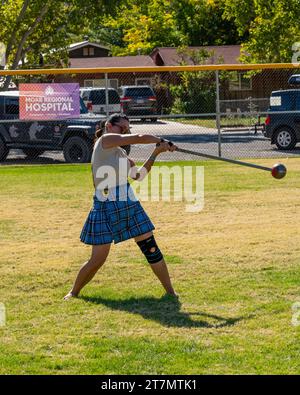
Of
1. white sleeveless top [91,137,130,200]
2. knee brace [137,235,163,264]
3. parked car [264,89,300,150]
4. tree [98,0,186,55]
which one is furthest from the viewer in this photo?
tree [98,0,186,55]

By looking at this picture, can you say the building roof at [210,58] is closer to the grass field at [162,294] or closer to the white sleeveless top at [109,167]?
the grass field at [162,294]

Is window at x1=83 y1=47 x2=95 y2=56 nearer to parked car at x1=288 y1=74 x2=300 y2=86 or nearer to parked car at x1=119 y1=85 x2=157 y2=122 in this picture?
parked car at x1=119 y1=85 x2=157 y2=122

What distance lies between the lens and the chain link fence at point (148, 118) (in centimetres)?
2102

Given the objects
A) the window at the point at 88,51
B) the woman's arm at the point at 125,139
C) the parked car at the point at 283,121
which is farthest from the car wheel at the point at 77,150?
the window at the point at 88,51

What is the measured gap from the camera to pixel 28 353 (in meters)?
6.53

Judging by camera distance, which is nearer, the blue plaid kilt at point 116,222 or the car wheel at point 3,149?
the blue plaid kilt at point 116,222

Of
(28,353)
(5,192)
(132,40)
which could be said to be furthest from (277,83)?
(132,40)

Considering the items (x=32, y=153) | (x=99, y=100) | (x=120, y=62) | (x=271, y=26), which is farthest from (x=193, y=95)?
(x=120, y=62)

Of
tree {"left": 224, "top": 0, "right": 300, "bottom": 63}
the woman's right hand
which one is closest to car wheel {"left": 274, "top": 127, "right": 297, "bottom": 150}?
tree {"left": 224, "top": 0, "right": 300, "bottom": 63}

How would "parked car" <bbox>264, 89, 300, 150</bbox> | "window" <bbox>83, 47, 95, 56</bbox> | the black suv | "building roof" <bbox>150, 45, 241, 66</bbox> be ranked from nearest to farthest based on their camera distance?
the black suv → "parked car" <bbox>264, 89, 300, 150</bbox> → "building roof" <bbox>150, 45, 241, 66</bbox> → "window" <bbox>83, 47, 95, 56</bbox>

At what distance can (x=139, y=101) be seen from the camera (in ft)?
85.1

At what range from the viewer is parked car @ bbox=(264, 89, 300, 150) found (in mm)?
22812
